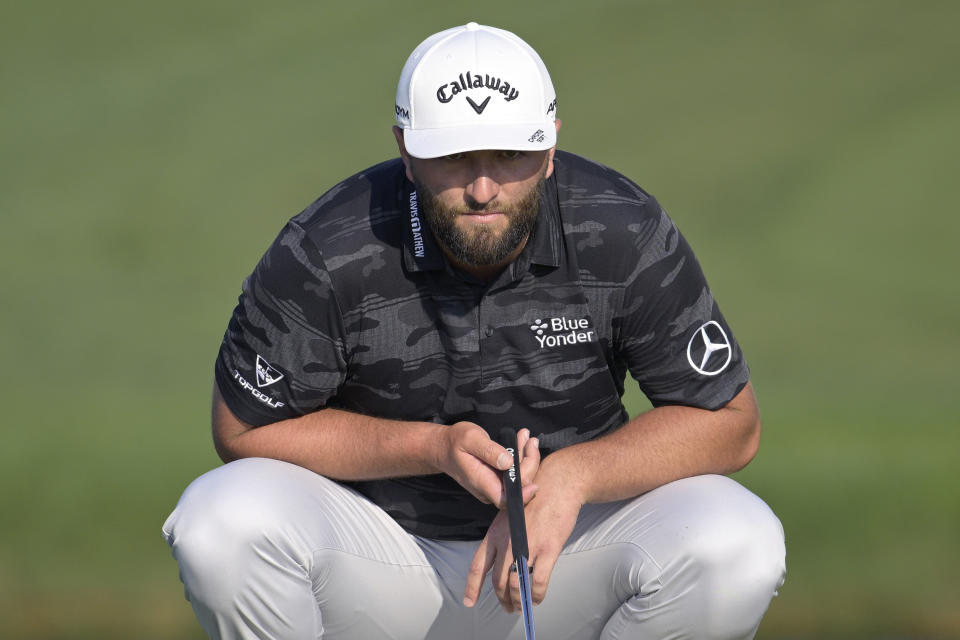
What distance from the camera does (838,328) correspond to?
3.36 m

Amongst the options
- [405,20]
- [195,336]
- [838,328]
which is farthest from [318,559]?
[405,20]

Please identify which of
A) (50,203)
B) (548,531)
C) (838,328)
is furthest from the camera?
(50,203)

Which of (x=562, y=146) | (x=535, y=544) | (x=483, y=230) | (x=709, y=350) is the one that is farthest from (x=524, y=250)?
(x=562, y=146)

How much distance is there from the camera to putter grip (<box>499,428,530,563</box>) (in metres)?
1.86

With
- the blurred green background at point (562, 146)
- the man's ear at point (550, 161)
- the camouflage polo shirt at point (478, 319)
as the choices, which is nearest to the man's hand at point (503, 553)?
the camouflage polo shirt at point (478, 319)

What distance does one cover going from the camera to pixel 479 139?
6.40 ft

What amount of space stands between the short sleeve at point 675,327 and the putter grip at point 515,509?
0.26 metres

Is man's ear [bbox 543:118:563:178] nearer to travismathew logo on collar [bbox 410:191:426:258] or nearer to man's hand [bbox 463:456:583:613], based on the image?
travismathew logo on collar [bbox 410:191:426:258]

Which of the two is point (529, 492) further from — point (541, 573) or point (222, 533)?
point (222, 533)

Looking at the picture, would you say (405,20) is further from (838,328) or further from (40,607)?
(40,607)

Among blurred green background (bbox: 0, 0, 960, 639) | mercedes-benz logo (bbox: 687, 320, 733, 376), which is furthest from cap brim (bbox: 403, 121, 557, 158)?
blurred green background (bbox: 0, 0, 960, 639)

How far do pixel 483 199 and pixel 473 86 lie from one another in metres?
0.17

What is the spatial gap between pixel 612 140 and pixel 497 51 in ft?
5.97

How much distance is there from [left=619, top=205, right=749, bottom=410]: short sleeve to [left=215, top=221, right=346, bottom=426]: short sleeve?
45 centimetres
